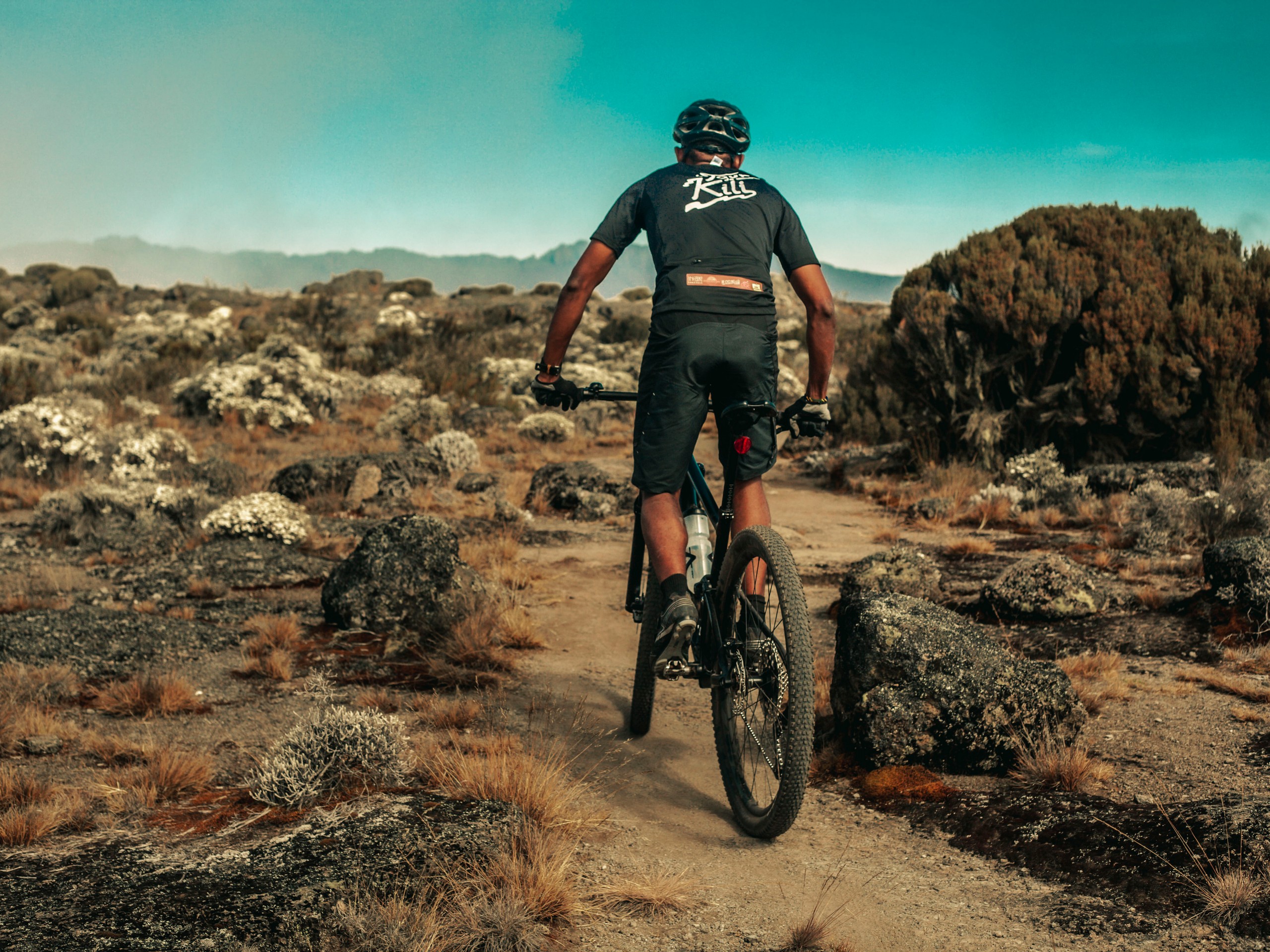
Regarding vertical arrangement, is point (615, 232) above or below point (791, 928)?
above

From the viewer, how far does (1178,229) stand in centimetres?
1163

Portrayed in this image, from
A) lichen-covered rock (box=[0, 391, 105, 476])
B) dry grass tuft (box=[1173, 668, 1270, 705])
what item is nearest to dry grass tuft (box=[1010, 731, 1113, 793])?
dry grass tuft (box=[1173, 668, 1270, 705])

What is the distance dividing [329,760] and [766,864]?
1579 millimetres

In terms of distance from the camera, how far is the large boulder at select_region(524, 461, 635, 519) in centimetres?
1020

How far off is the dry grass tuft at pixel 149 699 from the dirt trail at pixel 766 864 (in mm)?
1742

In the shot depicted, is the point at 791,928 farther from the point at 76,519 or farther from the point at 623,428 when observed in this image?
the point at 623,428

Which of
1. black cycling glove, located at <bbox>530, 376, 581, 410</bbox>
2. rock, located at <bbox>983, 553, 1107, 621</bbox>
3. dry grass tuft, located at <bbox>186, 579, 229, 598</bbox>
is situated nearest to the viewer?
black cycling glove, located at <bbox>530, 376, 581, 410</bbox>

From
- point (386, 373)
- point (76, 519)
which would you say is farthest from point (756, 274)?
point (386, 373)

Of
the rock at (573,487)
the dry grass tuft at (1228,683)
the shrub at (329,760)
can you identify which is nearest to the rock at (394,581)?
the shrub at (329,760)

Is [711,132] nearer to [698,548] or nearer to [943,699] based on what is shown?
[698,548]

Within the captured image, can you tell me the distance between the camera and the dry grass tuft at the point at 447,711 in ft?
13.7

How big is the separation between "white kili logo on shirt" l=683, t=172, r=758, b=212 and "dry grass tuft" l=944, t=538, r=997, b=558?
5288 millimetres

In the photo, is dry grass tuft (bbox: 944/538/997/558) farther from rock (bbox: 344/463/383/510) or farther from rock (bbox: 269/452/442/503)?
rock (bbox: 344/463/383/510)

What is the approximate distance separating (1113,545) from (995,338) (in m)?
4.96
